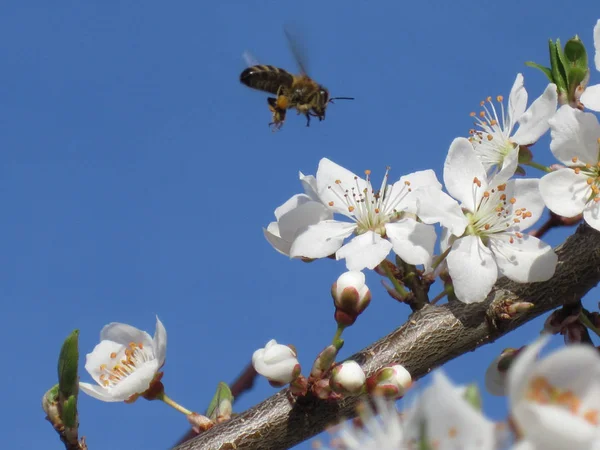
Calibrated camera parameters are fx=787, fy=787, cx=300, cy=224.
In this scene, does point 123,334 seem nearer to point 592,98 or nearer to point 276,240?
point 276,240

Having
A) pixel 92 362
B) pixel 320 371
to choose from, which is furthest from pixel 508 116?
pixel 92 362

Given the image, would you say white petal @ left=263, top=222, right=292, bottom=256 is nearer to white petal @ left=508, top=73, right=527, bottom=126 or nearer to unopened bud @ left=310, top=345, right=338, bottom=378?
unopened bud @ left=310, top=345, right=338, bottom=378

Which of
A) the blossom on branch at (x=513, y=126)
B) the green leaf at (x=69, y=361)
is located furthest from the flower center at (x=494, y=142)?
the green leaf at (x=69, y=361)

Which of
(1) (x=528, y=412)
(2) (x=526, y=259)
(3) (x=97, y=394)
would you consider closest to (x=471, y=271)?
(2) (x=526, y=259)

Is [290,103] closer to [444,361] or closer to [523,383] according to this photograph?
[444,361]

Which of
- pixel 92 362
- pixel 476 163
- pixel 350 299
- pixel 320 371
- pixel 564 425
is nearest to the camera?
pixel 564 425

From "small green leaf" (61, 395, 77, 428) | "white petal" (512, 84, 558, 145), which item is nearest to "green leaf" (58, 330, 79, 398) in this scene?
"small green leaf" (61, 395, 77, 428)

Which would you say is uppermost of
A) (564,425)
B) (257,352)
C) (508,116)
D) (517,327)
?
(508,116)
